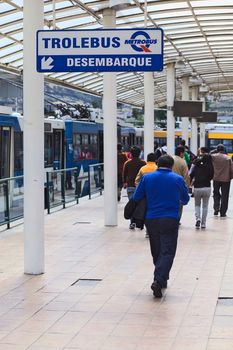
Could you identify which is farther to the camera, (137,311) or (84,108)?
(84,108)

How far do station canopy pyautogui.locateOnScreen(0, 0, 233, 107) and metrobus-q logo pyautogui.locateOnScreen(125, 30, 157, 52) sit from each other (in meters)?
4.92

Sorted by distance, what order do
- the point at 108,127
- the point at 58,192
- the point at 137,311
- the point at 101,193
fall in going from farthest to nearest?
the point at 101,193
the point at 58,192
the point at 108,127
the point at 137,311

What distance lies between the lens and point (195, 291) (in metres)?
8.16

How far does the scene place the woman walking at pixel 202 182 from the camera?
14.0 metres

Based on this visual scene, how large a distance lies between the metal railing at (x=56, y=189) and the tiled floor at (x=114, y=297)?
1.08m

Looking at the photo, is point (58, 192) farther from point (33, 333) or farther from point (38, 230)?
point (33, 333)

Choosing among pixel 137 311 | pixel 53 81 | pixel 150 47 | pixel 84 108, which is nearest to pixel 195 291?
pixel 137 311

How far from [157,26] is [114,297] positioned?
41.2ft

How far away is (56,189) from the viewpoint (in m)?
17.4

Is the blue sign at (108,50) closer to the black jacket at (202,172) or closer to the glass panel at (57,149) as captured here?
the black jacket at (202,172)

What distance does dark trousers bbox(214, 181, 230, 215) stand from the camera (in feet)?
52.5

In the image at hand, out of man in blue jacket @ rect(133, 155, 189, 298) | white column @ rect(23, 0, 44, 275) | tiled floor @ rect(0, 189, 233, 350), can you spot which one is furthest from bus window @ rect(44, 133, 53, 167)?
man in blue jacket @ rect(133, 155, 189, 298)

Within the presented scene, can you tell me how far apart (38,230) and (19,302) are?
175 centimetres

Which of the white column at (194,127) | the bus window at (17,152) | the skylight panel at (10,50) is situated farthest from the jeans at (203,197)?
the white column at (194,127)
